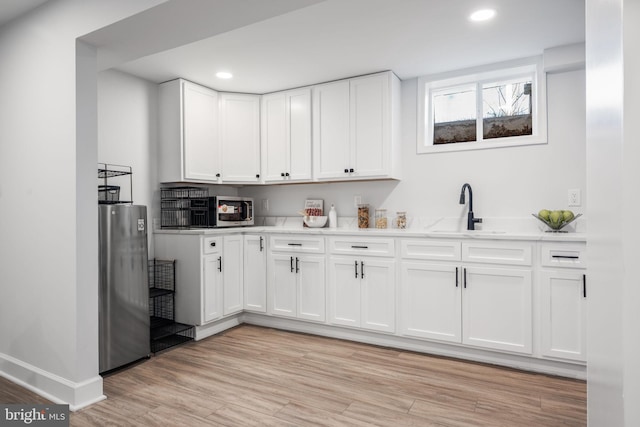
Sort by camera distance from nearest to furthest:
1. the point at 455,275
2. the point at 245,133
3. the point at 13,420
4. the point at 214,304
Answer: the point at 13,420 < the point at 455,275 < the point at 214,304 < the point at 245,133

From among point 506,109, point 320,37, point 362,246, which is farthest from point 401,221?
point 320,37

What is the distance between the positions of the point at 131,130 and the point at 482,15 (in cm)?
300

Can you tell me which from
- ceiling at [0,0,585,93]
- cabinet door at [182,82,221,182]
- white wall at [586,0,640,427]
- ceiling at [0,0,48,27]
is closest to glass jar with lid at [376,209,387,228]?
ceiling at [0,0,585,93]

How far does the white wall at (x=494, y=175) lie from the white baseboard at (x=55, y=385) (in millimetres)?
2550

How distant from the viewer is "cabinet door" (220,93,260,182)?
3.95 metres

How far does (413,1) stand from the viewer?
2.31m

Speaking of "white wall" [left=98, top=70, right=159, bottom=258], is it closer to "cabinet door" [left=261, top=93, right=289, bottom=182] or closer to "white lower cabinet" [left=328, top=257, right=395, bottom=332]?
"cabinet door" [left=261, top=93, right=289, bottom=182]

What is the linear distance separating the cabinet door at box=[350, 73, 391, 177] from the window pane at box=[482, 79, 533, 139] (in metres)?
0.88

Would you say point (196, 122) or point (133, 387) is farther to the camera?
point (196, 122)

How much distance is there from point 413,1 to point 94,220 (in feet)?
7.59

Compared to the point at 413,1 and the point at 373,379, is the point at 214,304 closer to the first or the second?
the point at 373,379

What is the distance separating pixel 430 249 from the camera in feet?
9.70

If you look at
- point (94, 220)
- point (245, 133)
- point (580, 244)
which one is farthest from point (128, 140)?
point (580, 244)

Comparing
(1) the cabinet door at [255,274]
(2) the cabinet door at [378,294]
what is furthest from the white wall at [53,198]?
(2) the cabinet door at [378,294]
